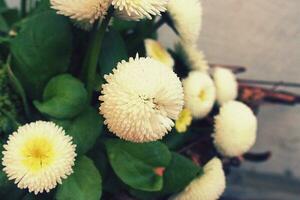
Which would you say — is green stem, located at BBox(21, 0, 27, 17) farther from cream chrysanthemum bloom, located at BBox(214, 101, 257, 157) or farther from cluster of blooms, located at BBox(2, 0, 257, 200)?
cream chrysanthemum bloom, located at BBox(214, 101, 257, 157)

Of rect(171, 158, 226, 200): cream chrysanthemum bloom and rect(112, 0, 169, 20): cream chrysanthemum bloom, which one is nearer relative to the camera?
rect(112, 0, 169, 20): cream chrysanthemum bloom

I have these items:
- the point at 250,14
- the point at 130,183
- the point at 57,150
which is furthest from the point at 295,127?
the point at 57,150

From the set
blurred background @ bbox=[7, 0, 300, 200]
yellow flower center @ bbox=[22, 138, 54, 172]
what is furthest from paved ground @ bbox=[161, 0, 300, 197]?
yellow flower center @ bbox=[22, 138, 54, 172]

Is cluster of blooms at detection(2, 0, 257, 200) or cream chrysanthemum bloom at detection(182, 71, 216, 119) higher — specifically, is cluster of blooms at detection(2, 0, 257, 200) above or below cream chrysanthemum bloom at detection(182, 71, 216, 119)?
above

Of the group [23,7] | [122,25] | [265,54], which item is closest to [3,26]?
[23,7]

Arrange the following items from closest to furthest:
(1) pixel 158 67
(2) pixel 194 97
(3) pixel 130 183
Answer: (1) pixel 158 67 < (3) pixel 130 183 < (2) pixel 194 97

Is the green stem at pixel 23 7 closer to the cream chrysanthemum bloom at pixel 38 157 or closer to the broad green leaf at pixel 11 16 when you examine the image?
the broad green leaf at pixel 11 16

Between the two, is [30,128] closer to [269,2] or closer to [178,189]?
[178,189]
